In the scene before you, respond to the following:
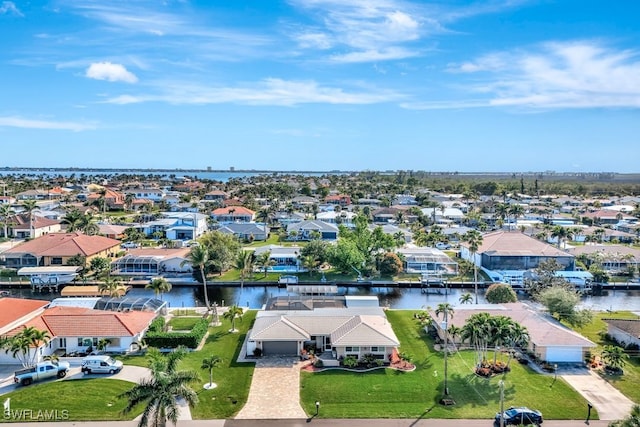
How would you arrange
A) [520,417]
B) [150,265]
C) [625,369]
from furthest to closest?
[150,265]
[625,369]
[520,417]

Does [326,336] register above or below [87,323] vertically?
below

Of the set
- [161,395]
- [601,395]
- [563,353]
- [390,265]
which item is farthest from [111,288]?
[601,395]

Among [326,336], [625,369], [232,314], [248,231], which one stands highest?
[248,231]

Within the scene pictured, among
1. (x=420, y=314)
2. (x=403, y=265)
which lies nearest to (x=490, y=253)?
(x=403, y=265)

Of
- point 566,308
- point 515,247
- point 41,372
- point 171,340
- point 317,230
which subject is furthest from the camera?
point 317,230

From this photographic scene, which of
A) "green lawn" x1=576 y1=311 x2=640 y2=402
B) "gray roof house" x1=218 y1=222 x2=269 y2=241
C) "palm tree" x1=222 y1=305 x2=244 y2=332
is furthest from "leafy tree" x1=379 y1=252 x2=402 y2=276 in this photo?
"gray roof house" x1=218 y1=222 x2=269 y2=241

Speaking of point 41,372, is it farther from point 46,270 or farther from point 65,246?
point 65,246

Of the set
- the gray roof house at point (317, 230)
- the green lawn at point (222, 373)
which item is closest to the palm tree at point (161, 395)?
the green lawn at point (222, 373)

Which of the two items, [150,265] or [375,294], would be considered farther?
[150,265]

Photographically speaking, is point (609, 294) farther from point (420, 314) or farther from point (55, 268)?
point (55, 268)
